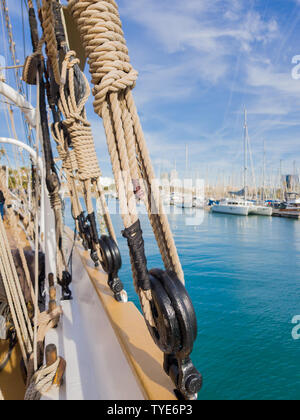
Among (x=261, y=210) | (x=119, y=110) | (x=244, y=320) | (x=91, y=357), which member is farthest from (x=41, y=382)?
(x=261, y=210)

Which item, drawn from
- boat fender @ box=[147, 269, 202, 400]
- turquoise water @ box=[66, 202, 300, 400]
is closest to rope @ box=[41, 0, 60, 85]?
boat fender @ box=[147, 269, 202, 400]

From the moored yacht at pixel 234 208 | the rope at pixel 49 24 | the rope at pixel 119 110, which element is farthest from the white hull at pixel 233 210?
the rope at pixel 119 110

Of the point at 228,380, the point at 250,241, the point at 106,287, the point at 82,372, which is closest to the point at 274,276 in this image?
the point at 228,380

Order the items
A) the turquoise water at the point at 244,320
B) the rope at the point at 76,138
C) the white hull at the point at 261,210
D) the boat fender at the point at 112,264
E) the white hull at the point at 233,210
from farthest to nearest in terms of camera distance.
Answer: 1. the white hull at the point at 233,210
2. the white hull at the point at 261,210
3. the turquoise water at the point at 244,320
4. the boat fender at the point at 112,264
5. the rope at the point at 76,138

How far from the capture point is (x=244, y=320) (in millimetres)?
4293

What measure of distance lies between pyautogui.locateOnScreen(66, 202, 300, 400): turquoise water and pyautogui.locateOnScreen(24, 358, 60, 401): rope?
7.51 ft

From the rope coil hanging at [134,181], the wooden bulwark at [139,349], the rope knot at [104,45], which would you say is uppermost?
the rope knot at [104,45]

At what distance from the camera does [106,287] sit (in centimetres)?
179

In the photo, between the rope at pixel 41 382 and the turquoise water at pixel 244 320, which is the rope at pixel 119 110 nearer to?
the rope at pixel 41 382

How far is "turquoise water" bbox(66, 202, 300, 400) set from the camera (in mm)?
2879

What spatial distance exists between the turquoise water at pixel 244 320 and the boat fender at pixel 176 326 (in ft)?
8.17

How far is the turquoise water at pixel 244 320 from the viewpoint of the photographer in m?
2.88

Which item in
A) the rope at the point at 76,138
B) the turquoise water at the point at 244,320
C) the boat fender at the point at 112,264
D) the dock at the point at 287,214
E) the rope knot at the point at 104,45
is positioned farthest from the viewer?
the dock at the point at 287,214

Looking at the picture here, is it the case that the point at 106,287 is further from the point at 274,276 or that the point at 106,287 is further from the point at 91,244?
the point at 274,276
